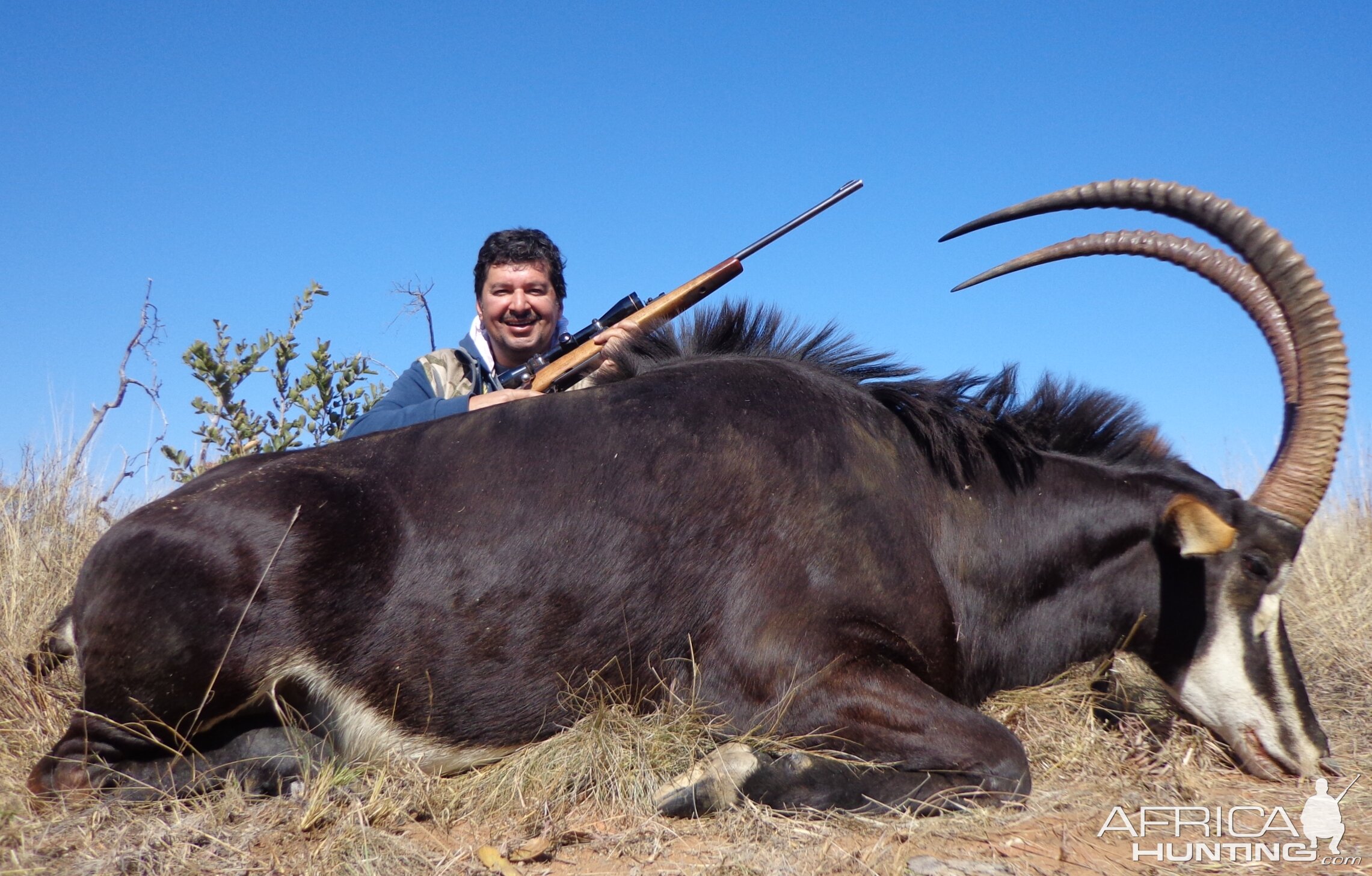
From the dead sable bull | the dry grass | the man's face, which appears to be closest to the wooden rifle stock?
the man's face

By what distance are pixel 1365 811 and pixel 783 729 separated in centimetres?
220

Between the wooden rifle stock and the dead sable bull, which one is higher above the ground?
the wooden rifle stock

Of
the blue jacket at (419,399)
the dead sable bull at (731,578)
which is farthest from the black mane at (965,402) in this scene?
the blue jacket at (419,399)

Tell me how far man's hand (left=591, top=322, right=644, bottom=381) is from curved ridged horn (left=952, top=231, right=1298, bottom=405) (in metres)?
1.61

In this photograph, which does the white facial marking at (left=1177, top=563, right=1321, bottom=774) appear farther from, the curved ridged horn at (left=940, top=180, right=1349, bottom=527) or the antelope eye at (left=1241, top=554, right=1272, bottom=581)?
the curved ridged horn at (left=940, top=180, right=1349, bottom=527)

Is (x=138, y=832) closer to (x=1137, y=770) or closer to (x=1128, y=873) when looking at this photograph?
(x=1128, y=873)

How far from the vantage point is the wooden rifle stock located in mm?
5773

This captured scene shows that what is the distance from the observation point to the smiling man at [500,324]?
657cm

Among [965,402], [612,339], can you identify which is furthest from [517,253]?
[965,402]

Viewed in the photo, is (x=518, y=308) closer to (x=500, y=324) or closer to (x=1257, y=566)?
(x=500, y=324)

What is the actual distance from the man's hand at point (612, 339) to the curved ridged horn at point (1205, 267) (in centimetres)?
161

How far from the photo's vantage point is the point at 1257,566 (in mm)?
4086

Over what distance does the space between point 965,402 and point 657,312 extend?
243 centimetres

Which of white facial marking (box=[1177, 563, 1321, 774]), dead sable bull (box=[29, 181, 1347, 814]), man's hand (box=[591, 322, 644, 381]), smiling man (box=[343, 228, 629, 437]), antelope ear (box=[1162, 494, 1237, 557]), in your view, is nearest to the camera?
dead sable bull (box=[29, 181, 1347, 814])
